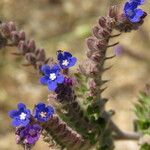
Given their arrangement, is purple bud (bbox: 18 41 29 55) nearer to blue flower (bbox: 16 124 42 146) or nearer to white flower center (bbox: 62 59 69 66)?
white flower center (bbox: 62 59 69 66)

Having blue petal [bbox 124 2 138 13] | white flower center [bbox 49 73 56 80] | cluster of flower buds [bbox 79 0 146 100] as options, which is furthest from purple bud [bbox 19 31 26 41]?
blue petal [bbox 124 2 138 13]

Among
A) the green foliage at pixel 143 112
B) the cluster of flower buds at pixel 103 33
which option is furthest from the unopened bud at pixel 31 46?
the green foliage at pixel 143 112

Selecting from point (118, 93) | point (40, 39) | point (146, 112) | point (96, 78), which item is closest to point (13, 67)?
point (40, 39)

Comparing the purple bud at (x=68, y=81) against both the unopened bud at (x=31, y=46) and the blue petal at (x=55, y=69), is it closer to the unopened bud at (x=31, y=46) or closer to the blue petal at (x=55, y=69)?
the blue petal at (x=55, y=69)

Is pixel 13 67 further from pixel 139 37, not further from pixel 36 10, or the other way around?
pixel 139 37

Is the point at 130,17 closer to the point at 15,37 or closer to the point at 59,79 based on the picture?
the point at 59,79

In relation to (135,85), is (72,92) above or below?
below
